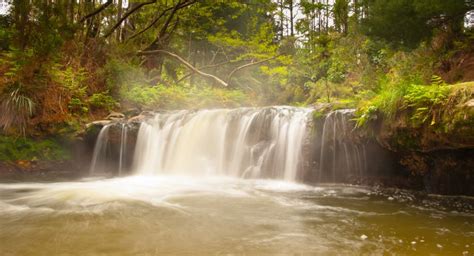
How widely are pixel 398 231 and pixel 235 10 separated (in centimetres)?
1647

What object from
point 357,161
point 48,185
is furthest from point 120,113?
point 357,161

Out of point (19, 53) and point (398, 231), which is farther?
point (19, 53)

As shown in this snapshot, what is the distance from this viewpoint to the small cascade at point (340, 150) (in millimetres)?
7953

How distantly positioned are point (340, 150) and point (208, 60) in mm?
14752

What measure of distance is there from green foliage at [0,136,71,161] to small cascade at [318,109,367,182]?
7744 mm

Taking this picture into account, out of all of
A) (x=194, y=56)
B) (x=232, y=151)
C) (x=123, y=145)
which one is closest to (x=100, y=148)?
(x=123, y=145)

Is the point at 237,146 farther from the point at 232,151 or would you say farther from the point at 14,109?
the point at 14,109

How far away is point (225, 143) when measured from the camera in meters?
10.5

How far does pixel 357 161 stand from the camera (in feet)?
26.5

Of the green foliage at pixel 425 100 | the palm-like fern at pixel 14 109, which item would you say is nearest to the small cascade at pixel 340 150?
the green foliage at pixel 425 100

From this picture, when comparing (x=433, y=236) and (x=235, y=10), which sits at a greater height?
(x=235, y=10)

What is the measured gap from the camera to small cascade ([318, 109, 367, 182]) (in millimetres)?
7953

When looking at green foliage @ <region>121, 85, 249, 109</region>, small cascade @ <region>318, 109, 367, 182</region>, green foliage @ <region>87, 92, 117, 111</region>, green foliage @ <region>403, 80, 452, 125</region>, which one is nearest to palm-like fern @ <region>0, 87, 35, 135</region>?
green foliage @ <region>87, 92, 117, 111</region>

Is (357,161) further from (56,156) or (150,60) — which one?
(150,60)
